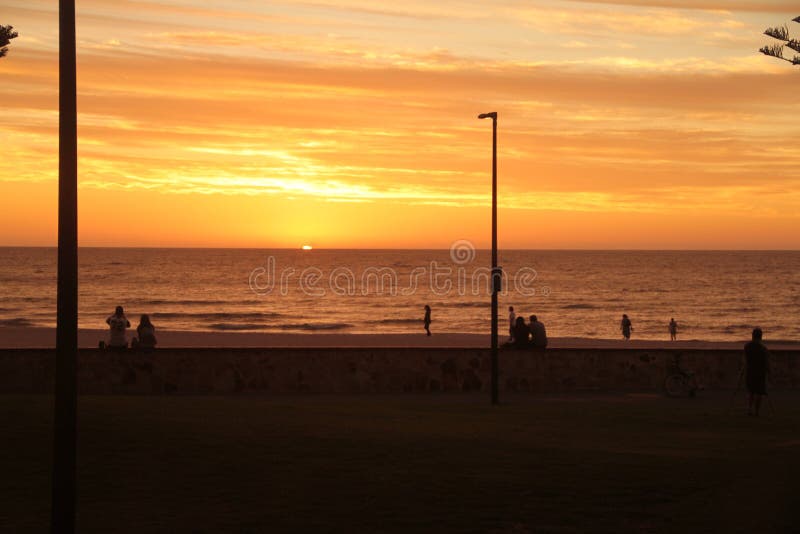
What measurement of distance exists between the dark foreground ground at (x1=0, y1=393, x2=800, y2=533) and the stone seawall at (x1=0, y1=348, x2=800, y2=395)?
4.68m

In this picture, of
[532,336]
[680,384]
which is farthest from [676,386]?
[532,336]

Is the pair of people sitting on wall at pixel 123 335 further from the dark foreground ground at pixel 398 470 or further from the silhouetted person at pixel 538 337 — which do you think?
the silhouetted person at pixel 538 337

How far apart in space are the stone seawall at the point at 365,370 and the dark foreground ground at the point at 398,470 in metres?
4.68

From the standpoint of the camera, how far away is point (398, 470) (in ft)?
45.9

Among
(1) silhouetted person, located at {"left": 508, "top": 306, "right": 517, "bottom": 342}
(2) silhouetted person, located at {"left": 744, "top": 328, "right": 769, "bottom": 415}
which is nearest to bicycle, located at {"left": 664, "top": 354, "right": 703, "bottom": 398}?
(2) silhouetted person, located at {"left": 744, "top": 328, "right": 769, "bottom": 415}

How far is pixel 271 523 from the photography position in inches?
431

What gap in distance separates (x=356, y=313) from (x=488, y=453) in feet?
260

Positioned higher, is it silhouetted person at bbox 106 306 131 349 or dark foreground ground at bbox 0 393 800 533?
silhouetted person at bbox 106 306 131 349

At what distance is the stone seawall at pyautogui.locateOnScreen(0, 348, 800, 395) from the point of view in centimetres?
2608

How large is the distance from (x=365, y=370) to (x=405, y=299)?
8734cm

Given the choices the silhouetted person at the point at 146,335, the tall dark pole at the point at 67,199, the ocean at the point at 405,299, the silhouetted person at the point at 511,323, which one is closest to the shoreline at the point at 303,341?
the silhouetted person at the point at 511,323

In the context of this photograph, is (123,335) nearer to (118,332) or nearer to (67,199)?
(118,332)

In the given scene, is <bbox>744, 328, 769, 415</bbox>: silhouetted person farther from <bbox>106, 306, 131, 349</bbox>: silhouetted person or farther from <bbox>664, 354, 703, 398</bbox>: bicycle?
<bbox>106, 306, 131, 349</bbox>: silhouetted person

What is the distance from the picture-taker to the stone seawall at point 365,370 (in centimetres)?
2608
